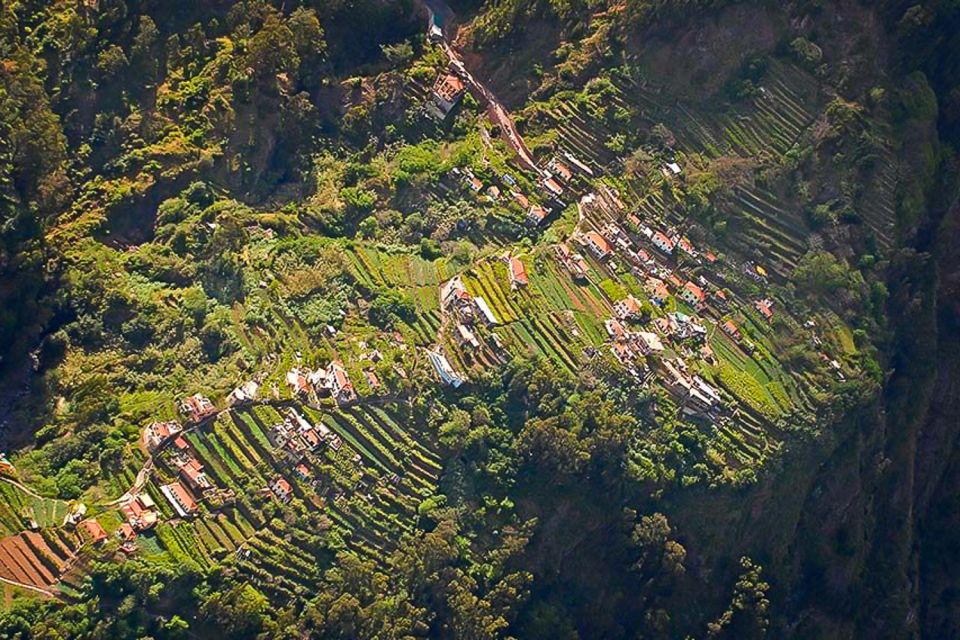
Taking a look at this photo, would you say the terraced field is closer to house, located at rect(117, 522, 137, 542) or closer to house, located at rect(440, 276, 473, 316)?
house, located at rect(117, 522, 137, 542)

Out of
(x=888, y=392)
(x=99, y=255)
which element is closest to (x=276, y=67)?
(x=99, y=255)

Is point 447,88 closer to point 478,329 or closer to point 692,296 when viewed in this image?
point 478,329

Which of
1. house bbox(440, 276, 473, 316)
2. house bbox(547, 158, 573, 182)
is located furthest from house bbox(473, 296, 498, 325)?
house bbox(547, 158, 573, 182)

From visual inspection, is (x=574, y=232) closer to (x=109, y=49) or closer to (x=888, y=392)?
(x=888, y=392)

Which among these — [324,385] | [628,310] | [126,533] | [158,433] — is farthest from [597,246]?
[126,533]

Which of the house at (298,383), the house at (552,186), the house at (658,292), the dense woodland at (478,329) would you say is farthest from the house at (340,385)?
the house at (658,292)
